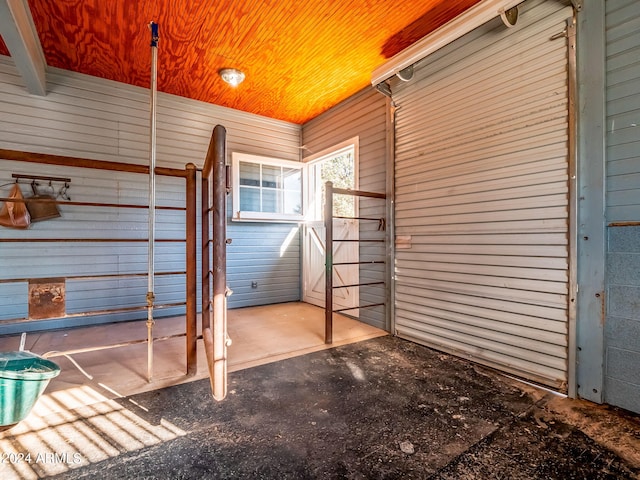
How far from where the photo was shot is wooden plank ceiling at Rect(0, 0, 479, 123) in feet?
8.06

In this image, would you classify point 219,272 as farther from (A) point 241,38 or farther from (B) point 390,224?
(A) point 241,38

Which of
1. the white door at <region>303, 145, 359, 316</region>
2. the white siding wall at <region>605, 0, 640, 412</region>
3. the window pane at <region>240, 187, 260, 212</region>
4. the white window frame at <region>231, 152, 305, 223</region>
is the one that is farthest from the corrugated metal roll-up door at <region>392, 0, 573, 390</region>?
the window pane at <region>240, 187, 260, 212</region>

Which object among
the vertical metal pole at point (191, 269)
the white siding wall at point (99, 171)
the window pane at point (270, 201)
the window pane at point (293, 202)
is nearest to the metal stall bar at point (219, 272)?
the vertical metal pole at point (191, 269)

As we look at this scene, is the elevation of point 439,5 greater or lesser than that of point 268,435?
greater

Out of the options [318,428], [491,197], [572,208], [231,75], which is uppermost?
[231,75]

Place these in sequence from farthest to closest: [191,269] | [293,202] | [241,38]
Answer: [293,202] → [241,38] → [191,269]

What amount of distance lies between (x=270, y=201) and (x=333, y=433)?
11.9ft

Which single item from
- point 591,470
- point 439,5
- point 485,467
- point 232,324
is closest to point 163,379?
point 232,324

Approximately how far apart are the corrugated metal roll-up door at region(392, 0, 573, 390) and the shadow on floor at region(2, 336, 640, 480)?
47 centimetres

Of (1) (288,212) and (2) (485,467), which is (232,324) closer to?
(1) (288,212)

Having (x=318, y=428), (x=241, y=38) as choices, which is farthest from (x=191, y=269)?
(x=241, y=38)

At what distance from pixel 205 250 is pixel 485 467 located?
2.16 metres

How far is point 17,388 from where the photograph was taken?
1514mm

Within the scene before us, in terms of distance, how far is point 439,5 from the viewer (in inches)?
95.4
